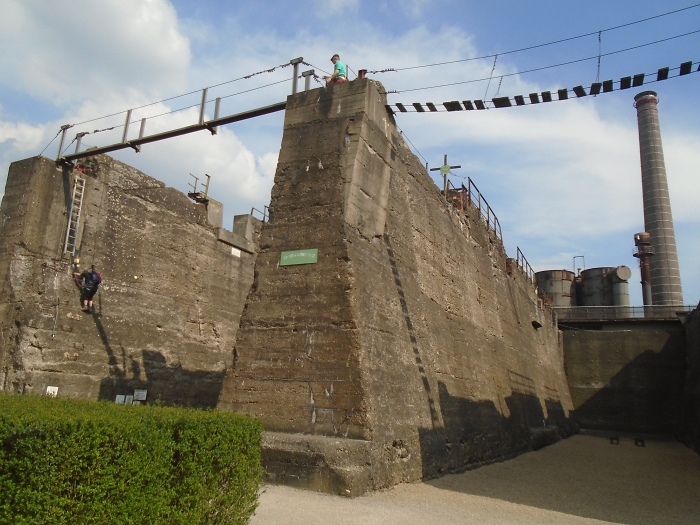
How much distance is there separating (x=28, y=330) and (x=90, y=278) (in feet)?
5.18

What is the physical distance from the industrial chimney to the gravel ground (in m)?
27.5

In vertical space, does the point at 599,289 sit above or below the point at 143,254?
above

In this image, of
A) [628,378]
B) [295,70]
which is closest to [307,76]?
[295,70]

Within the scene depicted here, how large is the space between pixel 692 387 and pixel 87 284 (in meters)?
23.4

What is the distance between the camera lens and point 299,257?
28.7 ft

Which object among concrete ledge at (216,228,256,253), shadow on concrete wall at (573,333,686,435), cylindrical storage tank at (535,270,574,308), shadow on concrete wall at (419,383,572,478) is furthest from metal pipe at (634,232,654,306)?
concrete ledge at (216,228,256,253)

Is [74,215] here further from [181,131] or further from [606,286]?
[606,286]

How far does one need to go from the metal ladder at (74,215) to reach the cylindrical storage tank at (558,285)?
34.8 meters

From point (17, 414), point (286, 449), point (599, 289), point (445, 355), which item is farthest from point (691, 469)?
point (599, 289)

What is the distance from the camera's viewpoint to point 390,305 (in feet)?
30.5

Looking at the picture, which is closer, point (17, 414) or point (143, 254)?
point (17, 414)

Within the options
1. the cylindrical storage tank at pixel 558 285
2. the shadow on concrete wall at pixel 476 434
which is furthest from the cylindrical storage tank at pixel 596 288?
the shadow on concrete wall at pixel 476 434

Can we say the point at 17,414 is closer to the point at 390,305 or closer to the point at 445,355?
the point at 390,305

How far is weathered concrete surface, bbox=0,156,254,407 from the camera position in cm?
1082
